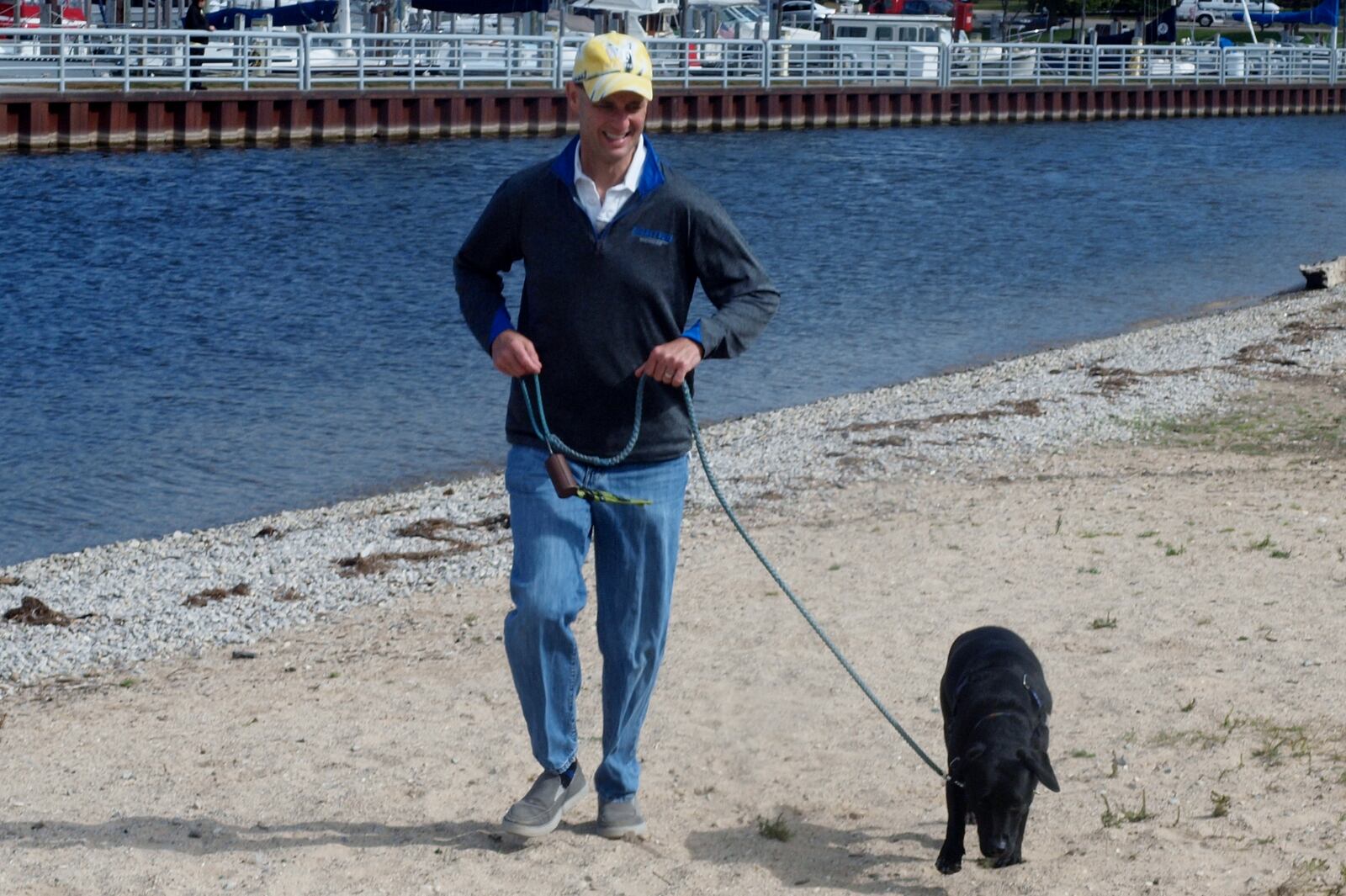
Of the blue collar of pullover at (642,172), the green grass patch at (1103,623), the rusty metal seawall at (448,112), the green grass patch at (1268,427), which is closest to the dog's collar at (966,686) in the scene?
the blue collar of pullover at (642,172)

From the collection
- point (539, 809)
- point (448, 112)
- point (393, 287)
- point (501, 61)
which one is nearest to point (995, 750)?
point (539, 809)

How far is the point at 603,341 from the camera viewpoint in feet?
13.3

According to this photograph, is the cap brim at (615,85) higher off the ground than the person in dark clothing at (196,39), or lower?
lower

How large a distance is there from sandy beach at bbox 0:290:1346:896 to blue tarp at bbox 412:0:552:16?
33849 millimetres

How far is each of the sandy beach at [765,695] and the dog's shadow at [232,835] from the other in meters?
0.01

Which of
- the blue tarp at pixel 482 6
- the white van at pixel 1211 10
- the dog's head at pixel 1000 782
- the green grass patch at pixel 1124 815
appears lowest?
the green grass patch at pixel 1124 815

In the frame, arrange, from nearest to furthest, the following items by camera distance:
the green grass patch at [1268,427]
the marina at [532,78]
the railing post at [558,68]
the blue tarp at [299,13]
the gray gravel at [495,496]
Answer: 1. the gray gravel at [495,496]
2. the green grass patch at [1268,427]
3. the marina at [532,78]
4. the railing post at [558,68]
5. the blue tarp at [299,13]

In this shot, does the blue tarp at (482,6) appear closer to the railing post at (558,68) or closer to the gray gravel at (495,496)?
the railing post at (558,68)

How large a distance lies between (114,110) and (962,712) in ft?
95.7

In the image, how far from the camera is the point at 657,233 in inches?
159

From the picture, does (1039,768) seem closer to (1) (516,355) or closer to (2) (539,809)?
(2) (539,809)

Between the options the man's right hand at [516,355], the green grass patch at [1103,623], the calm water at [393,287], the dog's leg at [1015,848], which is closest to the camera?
the man's right hand at [516,355]

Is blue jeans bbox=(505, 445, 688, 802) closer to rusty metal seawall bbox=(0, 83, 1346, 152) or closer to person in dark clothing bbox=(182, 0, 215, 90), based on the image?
rusty metal seawall bbox=(0, 83, 1346, 152)

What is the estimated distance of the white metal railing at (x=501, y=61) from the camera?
3216 centimetres
